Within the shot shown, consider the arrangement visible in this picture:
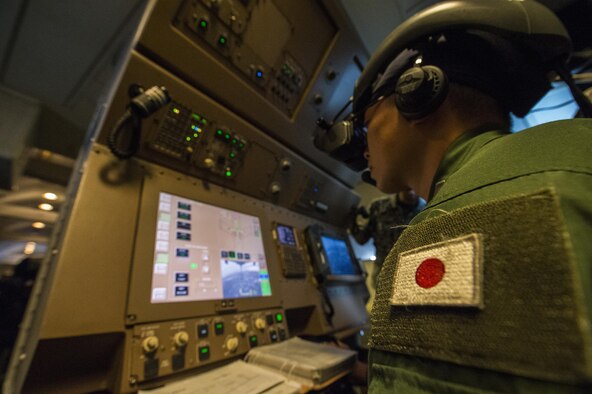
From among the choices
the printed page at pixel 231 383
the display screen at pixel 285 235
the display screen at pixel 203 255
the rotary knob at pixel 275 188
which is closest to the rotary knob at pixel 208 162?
the display screen at pixel 203 255

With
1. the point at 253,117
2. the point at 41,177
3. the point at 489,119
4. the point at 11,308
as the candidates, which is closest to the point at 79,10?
the point at 253,117

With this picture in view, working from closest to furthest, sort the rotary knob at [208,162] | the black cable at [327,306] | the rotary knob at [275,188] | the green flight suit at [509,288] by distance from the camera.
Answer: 1. the green flight suit at [509,288]
2. the rotary knob at [208,162]
3. the black cable at [327,306]
4. the rotary knob at [275,188]

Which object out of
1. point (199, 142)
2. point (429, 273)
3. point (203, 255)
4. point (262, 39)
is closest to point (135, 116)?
point (199, 142)

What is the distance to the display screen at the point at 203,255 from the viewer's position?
2.81 ft

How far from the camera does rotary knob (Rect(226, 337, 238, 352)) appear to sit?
2.78 feet

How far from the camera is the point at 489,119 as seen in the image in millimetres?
594

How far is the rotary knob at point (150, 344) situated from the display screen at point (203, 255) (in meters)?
0.11

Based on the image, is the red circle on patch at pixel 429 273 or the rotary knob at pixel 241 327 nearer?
the red circle on patch at pixel 429 273

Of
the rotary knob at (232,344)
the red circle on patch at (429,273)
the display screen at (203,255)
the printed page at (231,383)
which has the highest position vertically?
the display screen at (203,255)

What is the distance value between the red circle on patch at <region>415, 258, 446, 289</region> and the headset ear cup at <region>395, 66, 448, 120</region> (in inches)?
16.5

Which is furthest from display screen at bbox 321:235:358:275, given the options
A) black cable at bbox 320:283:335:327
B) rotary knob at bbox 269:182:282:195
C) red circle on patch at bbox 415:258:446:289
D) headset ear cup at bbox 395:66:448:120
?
red circle on patch at bbox 415:258:446:289

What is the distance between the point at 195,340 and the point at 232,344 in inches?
5.2

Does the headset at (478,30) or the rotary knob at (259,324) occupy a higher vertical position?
the headset at (478,30)

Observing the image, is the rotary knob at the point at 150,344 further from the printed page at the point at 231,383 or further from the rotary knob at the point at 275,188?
the rotary knob at the point at 275,188
